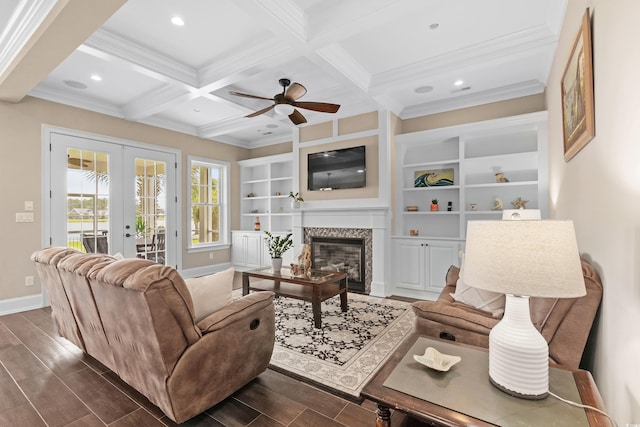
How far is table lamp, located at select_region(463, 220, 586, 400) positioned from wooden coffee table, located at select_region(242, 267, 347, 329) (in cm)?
215

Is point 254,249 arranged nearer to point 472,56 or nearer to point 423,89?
point 423,89

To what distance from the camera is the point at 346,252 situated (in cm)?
502

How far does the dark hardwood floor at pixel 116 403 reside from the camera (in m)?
1.82

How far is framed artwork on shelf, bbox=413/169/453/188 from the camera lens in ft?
15.3

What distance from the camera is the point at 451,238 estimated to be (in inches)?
169

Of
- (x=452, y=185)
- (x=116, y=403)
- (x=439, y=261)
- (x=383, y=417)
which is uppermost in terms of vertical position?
(x=452, y=185)

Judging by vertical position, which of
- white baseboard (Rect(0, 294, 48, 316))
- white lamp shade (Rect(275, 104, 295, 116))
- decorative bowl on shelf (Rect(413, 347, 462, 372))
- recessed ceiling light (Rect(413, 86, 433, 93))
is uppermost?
recessed ceiling light (Rect(413, 86, 433, 93))

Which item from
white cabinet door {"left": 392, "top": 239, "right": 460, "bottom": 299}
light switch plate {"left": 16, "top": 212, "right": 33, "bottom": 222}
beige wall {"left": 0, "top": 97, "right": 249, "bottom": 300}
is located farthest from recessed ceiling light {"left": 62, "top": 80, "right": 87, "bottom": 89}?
white cabinet door {"left": 392, "top": 239, "right": 460, "bottom": 299}

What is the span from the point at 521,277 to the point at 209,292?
1669 millimetres

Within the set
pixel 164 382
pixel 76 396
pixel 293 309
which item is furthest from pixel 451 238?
pixel 76 396

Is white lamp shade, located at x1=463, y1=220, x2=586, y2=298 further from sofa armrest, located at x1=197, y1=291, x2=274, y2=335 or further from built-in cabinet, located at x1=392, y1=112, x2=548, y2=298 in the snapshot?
built-in cabinet, located at x1=392, y1=112, x2=548, y2=298

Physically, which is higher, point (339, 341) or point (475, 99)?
point (475, 99)

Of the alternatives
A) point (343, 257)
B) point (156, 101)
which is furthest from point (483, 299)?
point (156, 101)

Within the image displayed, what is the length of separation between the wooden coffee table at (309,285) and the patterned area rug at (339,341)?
0.22m
